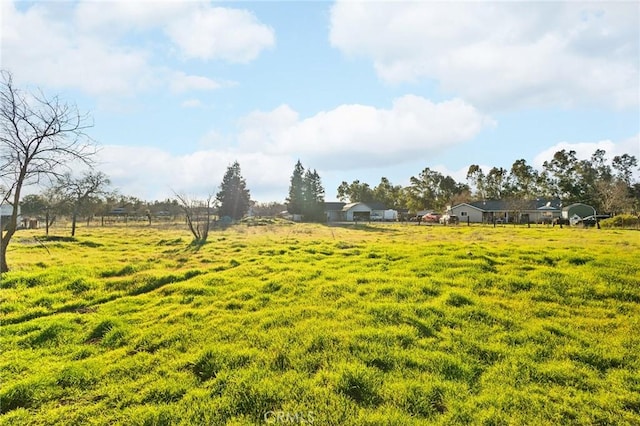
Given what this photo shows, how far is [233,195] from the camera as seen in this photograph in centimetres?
5809

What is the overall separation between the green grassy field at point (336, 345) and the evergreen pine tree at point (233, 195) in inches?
1877

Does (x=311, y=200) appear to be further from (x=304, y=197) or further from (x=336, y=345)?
(x=336, y=345)

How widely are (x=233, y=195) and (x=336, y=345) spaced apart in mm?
54974

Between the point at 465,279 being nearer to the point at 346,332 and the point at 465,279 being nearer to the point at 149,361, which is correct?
the point at 346,332

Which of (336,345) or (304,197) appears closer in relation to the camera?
(336,345)

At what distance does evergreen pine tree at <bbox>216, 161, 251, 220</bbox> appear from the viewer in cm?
5781

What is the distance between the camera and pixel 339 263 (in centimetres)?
1172

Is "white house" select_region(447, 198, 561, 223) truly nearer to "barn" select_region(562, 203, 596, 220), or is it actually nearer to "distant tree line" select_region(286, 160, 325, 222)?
"barn" select_region(562, 203, 596, 220)

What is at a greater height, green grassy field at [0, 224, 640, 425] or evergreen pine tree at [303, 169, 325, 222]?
evergreen pine tree at [303, 169, 325, 222]

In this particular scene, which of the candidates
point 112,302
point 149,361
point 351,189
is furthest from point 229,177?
point 149,361

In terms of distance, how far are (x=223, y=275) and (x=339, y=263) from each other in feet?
12.8

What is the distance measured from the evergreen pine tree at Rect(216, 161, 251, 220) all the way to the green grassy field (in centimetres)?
4768

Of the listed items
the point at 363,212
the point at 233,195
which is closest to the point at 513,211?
the point at 363,212

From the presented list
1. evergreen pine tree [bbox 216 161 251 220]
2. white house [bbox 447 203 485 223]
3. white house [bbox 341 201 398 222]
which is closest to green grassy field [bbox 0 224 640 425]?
evergreen pine tree [bbox 216 161 251 220]
